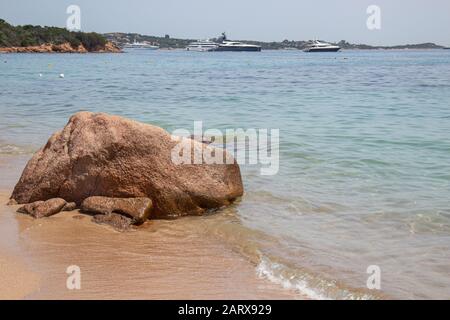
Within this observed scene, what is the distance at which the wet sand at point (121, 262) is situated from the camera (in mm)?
4602

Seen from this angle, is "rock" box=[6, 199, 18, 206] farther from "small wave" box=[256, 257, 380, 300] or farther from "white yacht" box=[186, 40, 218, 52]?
"white yacht" box=[186, 40, 218, 52]

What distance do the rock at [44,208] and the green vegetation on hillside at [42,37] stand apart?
4264 inches

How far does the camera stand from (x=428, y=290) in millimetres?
4805

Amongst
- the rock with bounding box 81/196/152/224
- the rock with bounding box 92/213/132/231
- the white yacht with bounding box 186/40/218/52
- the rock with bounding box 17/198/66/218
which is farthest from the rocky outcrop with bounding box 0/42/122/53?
the rock with bounding box 92/213/132/231

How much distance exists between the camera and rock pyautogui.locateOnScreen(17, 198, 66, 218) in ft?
22.4

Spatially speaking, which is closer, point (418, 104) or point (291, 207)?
point (291, 207)

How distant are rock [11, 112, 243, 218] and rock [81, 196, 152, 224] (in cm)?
13

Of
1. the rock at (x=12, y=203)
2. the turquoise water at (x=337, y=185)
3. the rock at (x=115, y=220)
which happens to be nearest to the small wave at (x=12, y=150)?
the turquoise water at (x=337, y=185)

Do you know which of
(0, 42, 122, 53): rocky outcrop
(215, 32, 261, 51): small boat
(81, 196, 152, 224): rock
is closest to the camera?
(81, 196, 152, 224): rock

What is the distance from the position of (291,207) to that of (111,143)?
256 cm

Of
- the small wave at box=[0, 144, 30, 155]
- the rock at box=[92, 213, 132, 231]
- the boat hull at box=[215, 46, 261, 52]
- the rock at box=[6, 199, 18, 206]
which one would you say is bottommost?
the rock at box=[92, 213, 132, 231]

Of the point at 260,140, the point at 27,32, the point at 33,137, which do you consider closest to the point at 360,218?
the point at 260,140

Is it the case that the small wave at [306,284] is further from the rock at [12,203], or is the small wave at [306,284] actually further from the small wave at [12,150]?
the small wave at [12,150]
